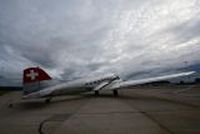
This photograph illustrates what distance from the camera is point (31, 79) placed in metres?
18.2

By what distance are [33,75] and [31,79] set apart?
0.47 meters

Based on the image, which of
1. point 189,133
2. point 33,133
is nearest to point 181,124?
point 189,133

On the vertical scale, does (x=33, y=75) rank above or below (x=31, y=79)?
above

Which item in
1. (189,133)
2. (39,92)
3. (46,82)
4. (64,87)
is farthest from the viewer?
(64,87)

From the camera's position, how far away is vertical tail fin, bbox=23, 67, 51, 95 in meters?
18.1

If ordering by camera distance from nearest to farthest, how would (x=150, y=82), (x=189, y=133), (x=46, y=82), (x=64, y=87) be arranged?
(x=189, y=133) → (x=46, y=82) → (x=64, y=87) → (x=150, y=82)

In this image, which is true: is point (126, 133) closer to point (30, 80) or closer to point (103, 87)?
point (30, 80)

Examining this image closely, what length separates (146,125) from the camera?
7.28m

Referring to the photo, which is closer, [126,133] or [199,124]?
[126,133]

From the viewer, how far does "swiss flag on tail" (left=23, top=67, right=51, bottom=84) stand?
1814 cm

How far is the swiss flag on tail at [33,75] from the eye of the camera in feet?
59.5

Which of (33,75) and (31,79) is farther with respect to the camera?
(33,75)

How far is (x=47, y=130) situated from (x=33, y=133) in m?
0.59

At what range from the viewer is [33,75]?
1833 cm
